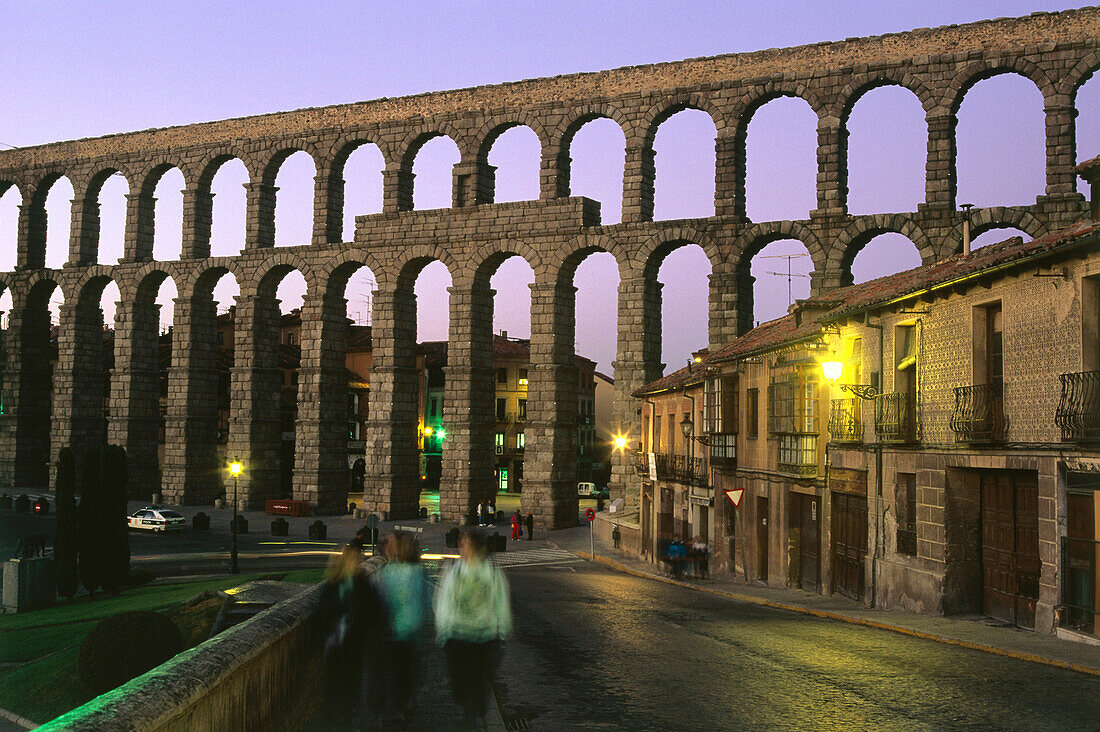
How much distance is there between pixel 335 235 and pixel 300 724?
5197 centimetres

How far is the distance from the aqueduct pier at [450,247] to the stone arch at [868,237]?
9 cm

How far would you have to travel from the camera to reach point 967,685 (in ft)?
42.8

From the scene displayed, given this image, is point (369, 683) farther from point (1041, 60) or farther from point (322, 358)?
point (322, 358)

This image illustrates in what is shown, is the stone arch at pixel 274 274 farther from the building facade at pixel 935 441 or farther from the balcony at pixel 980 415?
the balcony at pixel 980 415

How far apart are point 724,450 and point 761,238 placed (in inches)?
774

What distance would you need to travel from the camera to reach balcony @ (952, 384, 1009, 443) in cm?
1884

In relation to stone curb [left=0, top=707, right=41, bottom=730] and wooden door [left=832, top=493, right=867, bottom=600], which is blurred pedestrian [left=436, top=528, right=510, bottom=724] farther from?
wooden door [left=832, top=493, right=867, bottom=600]

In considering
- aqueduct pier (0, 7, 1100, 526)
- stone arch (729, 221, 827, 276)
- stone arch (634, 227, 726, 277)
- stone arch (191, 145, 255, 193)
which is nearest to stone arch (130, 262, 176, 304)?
aqueduct pier (0, 7, 1100, 526)

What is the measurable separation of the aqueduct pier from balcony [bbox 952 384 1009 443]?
88.8ft

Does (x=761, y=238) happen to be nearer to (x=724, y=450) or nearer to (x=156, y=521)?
(x=724, y=450)

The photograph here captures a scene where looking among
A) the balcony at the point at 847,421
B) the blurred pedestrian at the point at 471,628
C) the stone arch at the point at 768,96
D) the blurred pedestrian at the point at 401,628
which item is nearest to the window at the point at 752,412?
the balcony at the point at 847,421

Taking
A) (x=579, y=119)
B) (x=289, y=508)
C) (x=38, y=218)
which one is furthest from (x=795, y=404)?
(x=38, y=218)

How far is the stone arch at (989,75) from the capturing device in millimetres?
44125

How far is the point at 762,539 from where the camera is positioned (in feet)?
97.7
